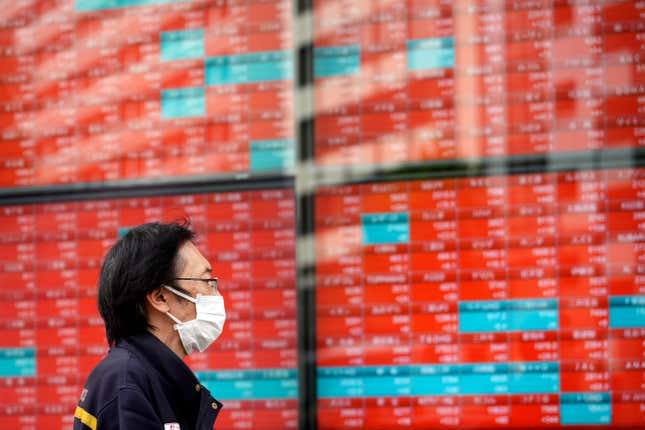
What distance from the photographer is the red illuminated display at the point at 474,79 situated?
2.70 meters

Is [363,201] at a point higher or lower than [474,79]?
lower

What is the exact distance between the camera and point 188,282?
1.83m

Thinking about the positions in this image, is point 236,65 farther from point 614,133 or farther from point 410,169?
point 614,133

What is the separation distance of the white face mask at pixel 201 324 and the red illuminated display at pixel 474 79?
3.77 feet

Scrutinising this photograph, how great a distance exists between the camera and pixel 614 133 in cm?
269

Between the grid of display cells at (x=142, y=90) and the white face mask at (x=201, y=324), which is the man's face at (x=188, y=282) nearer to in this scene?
the white face mask at (x=201, y=324)

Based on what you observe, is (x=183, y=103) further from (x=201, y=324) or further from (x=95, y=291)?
(x=201, y=324)

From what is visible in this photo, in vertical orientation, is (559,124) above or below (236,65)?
below

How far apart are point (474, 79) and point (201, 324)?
5.21 ft

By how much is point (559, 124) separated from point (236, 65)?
138 centimetres

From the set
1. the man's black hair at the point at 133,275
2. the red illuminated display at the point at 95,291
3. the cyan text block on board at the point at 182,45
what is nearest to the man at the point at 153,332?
the man's black hair at the point at 133,275

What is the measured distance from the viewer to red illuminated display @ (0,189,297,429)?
2900mm

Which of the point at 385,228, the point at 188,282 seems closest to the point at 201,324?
the point at 188,282

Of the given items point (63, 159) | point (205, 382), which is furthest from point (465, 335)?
point (63, 159)
